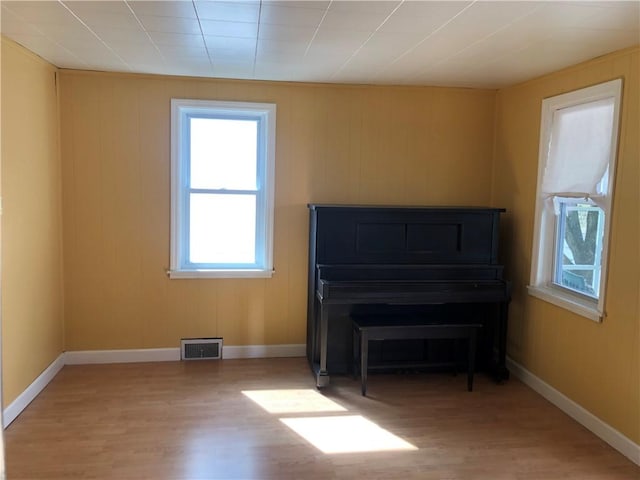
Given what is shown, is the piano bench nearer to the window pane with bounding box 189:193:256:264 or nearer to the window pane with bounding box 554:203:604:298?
the window pane with bounding box 554:203:604:298

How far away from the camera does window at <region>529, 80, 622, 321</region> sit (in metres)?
3.09

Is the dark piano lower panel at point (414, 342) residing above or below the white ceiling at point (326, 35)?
below

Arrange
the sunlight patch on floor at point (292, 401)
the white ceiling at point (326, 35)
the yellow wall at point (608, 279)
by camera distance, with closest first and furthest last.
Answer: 1. the white ceiling at point (326, 35)
2. the yellow wall at point (608, 279)
3. the sunlight patch on floor at point (292, 401)

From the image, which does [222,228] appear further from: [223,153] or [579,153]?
[579,153]

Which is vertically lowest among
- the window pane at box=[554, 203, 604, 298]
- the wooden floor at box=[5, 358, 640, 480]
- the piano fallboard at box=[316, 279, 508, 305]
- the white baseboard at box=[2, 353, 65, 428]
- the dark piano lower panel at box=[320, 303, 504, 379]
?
the wooden floor at box=[5, 358, 640, 480]

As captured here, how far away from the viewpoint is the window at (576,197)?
10.1 feet

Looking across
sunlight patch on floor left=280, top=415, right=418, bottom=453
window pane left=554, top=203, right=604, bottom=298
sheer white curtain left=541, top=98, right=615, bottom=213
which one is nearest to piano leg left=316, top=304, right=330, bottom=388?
sunlight patch on floor left=280, top=415, right=418, bottom=453

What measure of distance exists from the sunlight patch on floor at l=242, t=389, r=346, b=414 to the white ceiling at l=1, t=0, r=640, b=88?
2297mm

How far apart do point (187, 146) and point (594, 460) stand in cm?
352

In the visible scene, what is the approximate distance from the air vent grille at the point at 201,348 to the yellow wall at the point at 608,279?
242cm

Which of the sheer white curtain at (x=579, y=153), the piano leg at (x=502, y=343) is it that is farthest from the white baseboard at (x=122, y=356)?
the sheer white curtain at (x=579, y=153)

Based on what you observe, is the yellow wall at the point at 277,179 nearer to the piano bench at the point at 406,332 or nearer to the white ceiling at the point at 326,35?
the white ceiling at the point at 326,35

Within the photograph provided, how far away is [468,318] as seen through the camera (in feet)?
13.3

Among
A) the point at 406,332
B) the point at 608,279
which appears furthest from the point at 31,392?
the point at 608,279
